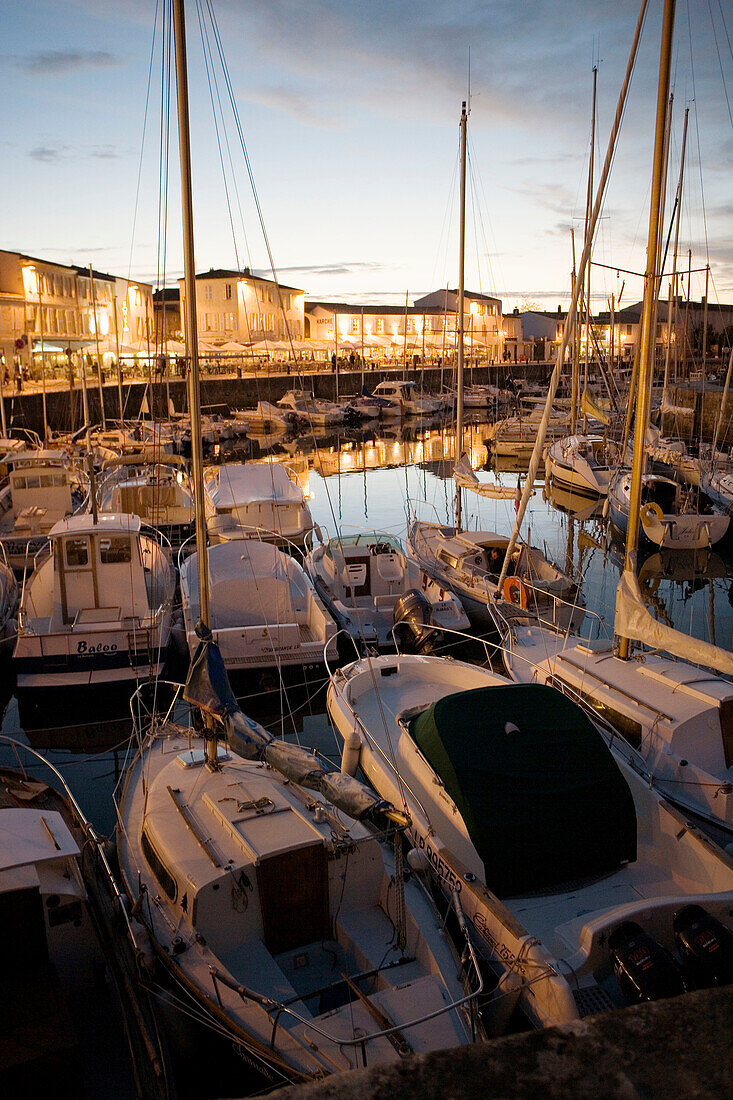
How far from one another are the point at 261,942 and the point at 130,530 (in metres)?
8.42

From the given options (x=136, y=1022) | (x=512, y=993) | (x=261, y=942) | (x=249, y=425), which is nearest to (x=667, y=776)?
(x=512, y=993)

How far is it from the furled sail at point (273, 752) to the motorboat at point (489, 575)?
5561 mm

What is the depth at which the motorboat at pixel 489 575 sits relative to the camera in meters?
13.9

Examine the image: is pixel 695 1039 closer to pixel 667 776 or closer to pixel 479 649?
pixel 667 776

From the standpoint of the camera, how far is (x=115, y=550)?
13320mm

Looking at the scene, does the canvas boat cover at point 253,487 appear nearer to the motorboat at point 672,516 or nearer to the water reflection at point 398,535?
the water reflection at point 398,535

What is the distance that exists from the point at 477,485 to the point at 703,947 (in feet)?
47.7

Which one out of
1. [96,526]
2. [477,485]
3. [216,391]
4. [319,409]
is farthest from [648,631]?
[216,391]

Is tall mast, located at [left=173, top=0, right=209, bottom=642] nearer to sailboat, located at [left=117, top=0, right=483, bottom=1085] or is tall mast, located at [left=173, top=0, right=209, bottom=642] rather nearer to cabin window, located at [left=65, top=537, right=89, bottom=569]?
sailboat, located at [left=117, top=0, right=483, bottom=1085]

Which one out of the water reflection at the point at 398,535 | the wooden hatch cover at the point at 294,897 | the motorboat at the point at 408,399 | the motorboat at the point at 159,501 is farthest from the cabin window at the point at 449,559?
the motorboat at the point at 408,399

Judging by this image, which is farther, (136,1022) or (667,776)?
(667,776)

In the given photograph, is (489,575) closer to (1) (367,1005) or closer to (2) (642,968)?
(2) (642,968)

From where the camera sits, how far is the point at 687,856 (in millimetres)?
6973

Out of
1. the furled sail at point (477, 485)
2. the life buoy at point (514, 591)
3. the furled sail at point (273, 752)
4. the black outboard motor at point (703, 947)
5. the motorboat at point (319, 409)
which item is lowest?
the black outboard motor at point (703, 947)
